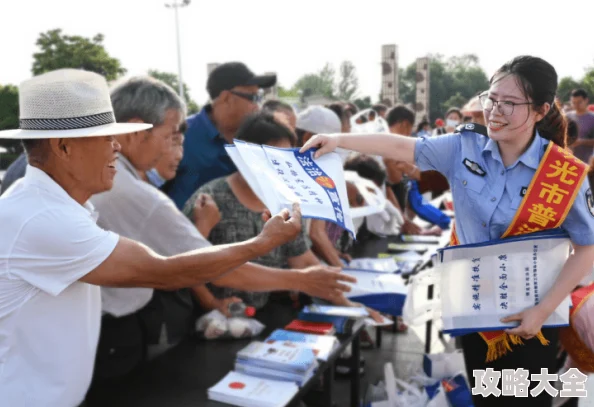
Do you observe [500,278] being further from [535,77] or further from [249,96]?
[249,96]

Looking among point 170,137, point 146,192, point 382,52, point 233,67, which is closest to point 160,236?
point 146,192

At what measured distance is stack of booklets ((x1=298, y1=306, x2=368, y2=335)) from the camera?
2.22 meters

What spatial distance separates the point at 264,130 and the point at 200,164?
0.82 metres

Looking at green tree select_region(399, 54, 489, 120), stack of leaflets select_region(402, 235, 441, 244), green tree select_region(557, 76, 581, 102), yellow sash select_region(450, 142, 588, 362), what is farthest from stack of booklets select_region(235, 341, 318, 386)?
green tree select_region(399, 54, 489, 120)

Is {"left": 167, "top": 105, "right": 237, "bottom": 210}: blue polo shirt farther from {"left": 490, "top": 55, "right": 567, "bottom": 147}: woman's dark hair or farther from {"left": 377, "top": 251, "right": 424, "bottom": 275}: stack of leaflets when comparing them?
{"left": 490, "top": 55, "right": 567, "bottom": 147}: woman's dark hair

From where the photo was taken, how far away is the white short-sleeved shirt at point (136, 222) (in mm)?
1762

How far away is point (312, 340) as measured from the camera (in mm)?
2037

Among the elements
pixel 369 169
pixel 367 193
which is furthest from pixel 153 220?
pixel 369 169

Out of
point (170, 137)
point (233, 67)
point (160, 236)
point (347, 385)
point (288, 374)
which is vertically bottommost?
point (347, 385)

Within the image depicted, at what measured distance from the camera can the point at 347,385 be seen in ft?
10.5

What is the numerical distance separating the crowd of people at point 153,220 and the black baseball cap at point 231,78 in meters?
0.02

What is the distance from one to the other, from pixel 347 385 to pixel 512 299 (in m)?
1.68

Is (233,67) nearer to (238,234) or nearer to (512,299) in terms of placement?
(238,234)

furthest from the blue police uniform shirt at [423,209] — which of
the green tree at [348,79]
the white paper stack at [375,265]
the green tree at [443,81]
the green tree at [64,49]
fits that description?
the green tree at [443,81]
